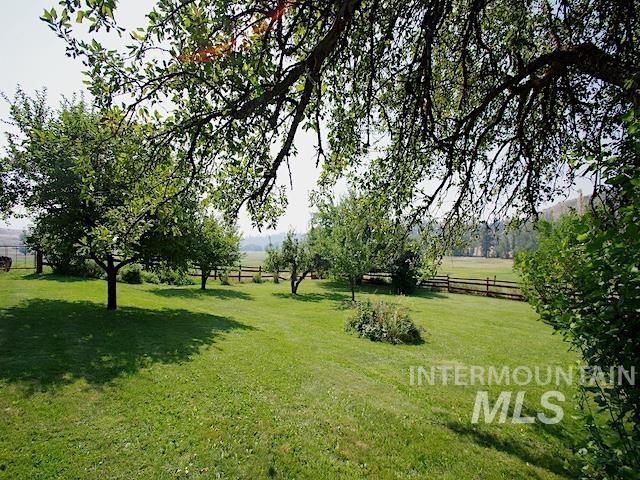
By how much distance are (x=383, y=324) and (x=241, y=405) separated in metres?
8.60

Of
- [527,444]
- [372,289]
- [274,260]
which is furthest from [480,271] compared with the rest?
[527,444]

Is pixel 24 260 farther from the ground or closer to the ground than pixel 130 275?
farther from the ground

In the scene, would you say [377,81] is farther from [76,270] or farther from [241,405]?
[76,270]

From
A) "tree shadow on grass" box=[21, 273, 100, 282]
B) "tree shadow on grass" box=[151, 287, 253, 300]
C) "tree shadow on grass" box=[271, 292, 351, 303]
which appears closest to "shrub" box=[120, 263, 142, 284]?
"tree shadow on grass" box=[21, 273, 100, 282]

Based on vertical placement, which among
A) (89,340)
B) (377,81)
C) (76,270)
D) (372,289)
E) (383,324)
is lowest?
(372,289)

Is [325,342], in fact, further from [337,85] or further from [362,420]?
[337,85]

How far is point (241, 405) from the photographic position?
→ 272 inches

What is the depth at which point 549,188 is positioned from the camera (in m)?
6.18

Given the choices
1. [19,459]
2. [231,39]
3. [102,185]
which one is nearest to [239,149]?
[231,39]

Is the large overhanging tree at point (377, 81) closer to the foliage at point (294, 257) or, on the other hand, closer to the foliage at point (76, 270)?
the foliage at point (294, 257)

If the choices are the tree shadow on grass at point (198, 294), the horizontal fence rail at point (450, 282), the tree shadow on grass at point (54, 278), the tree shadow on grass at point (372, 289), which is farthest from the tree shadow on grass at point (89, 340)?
the tree shadow on grass at point (372, 289)

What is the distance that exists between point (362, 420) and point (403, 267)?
26.4 m

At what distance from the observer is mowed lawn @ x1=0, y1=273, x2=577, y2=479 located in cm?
505

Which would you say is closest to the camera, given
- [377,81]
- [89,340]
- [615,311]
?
[615,311]
